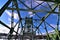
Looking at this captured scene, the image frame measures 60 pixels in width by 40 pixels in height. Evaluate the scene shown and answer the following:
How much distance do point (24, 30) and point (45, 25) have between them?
12.8 ft

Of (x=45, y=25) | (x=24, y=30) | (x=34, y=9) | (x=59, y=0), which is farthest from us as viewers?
(x=24, y=30)

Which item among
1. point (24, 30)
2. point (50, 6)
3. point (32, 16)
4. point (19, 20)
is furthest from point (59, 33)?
point (24, 30)

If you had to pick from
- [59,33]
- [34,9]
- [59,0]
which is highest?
[34,9]

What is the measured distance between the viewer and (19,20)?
63.8 feet

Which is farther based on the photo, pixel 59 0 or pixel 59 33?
pixel 59 33

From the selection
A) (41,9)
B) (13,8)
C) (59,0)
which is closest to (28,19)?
(41,9)

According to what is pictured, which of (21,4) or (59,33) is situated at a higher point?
(21,4)

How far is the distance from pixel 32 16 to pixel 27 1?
320cm

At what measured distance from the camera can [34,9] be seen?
50.7 feet

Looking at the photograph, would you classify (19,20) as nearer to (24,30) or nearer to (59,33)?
(24,30)

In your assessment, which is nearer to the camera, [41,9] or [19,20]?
[41,9]

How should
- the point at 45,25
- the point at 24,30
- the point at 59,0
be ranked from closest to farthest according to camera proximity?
the point at 59,0 < the point at 45,25 < the point at 24,30

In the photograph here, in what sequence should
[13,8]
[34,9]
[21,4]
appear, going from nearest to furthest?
[13,8] < [21,4] < [34,9]

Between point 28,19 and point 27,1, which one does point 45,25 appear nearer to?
point 28,19
